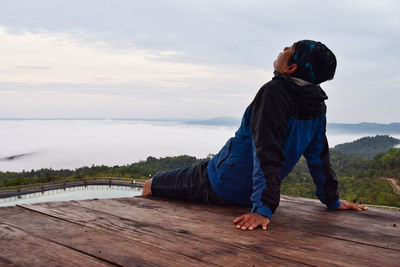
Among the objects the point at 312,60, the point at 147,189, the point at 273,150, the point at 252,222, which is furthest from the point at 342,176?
the point at 252,222

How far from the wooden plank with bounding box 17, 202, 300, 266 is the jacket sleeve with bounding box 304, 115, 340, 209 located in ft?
3.12

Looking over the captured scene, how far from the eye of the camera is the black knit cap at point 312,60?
1.61m

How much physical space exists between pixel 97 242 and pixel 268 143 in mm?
787

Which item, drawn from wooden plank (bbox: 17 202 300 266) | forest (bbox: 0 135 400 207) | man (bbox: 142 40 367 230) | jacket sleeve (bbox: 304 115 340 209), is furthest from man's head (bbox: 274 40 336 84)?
forest (bbox: 0 135 400 207)

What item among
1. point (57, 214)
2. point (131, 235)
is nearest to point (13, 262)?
point (131, 235)

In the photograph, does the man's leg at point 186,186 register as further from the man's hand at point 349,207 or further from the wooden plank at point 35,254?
the wooden plank at point 35,254


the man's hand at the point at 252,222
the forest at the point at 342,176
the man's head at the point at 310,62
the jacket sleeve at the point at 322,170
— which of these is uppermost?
the man's head at the point at 310,62

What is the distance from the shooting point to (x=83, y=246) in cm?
100

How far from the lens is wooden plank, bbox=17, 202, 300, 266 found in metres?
0.95

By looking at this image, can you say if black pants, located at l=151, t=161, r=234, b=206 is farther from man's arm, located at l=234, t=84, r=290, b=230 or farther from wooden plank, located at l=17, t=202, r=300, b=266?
wooden plank, located at l=17, t=202, r=300, b=266

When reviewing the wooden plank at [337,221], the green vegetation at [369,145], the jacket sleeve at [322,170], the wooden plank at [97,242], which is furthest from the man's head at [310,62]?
the green vegetation at [369,145]

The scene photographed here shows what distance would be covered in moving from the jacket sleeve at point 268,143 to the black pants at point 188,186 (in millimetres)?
400

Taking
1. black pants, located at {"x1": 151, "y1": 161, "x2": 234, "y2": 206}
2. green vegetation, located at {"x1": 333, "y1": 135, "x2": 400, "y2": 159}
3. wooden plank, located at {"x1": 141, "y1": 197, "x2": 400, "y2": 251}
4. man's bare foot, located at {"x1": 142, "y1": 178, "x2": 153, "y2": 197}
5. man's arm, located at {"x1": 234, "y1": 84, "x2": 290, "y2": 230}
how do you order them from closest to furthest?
wooden plank, located at {"x1": 141, "y1": 197, "x2": 400, "y2": 251} < man's arm, located at {"x1": 234, "y1": 84, "x2": 290, "y2": 230} < black pants, located at {"x1": 151, "y1": 161, "x2": 234, "y2": 206} < man's bare foot, located at {"x1": 142, "y1": 178, "x2": 153, "y2": 197} < green vegetation, located at {"x1": 333, "y1": 135, "x2": 400, "y2": 159}

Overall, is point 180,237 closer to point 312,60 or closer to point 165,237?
point 165,237
